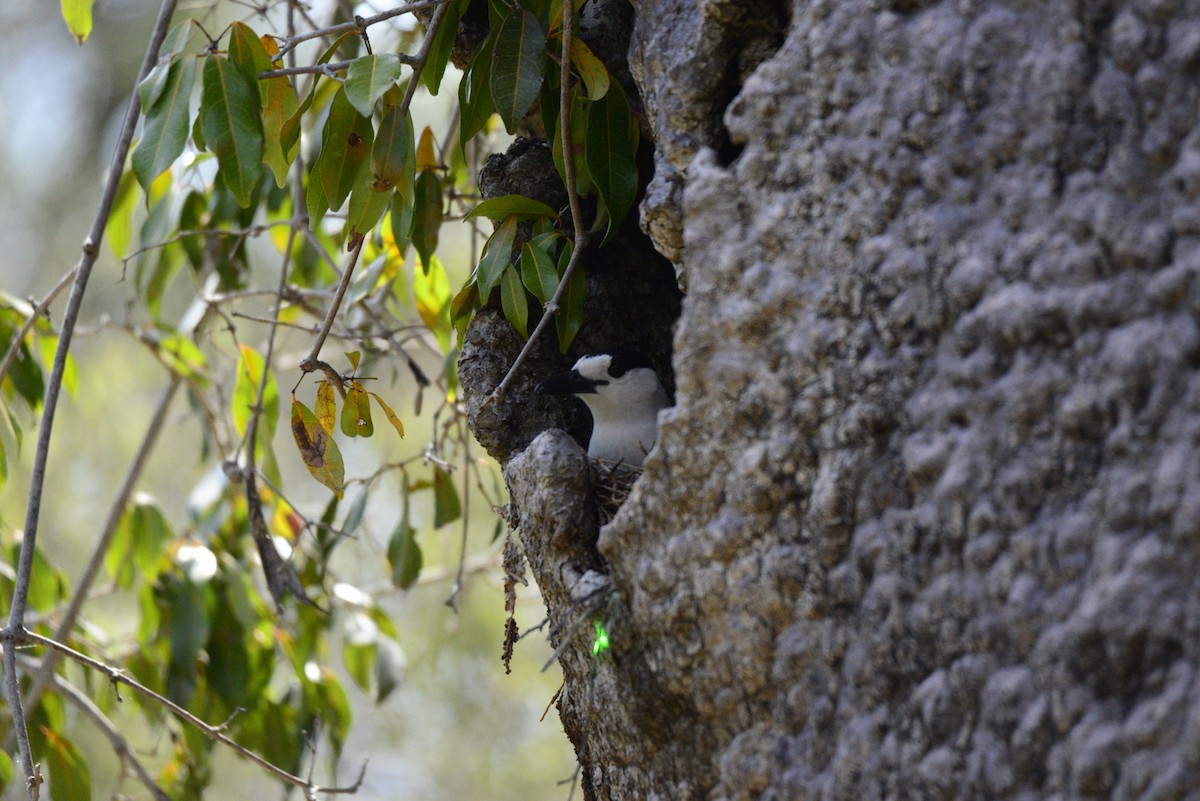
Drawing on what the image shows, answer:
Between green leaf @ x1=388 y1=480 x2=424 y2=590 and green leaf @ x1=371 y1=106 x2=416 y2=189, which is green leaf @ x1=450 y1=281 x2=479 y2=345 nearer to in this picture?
green leaf @ x1=371 y1=106 x2=416 y2=189

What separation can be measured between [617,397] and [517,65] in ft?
3.07

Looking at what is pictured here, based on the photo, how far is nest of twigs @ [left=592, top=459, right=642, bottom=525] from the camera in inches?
95.2

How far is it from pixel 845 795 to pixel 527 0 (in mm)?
1727

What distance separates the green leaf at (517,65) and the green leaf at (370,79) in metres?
0.26

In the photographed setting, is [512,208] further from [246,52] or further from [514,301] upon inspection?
[246,52]

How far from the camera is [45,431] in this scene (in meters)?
2.44

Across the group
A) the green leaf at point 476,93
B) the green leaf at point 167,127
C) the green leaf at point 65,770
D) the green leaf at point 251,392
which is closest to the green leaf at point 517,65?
the green leaf at point 476,93

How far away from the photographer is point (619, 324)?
10.5 feet

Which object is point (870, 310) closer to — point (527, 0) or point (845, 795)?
point (845, 795)

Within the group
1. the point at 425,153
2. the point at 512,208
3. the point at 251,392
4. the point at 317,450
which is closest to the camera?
the point at 317,450

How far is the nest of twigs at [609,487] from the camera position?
7.93ft

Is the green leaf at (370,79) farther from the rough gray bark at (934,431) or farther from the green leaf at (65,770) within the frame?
the green leaf at (65,770)

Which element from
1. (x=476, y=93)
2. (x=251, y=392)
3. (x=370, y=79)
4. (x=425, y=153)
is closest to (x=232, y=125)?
(x=370, y=79)

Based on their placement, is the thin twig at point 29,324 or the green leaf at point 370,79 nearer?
the green leaf at point 370,79
